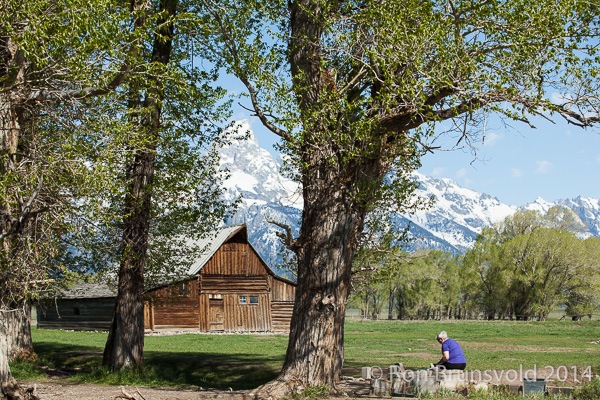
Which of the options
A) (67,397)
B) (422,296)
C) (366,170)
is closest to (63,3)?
(366,170)

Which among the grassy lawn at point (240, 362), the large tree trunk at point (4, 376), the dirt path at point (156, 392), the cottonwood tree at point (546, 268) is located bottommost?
the grassy lawn at point (240, 362)

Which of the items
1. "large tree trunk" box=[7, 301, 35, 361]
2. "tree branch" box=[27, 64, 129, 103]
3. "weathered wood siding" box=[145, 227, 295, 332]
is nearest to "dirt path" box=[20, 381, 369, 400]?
"tree branch" box=[27, 64, 129, 103]

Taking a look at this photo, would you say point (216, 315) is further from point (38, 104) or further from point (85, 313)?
point (38, 104)

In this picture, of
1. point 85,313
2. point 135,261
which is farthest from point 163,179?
point 85,313

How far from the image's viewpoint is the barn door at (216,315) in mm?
51656

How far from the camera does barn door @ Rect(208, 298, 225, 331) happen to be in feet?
169

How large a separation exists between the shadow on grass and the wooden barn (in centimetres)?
2230

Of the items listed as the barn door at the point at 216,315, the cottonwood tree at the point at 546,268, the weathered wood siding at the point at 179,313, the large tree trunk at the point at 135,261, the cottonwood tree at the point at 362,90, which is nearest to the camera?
the cottonwood tree at the point at 362,90

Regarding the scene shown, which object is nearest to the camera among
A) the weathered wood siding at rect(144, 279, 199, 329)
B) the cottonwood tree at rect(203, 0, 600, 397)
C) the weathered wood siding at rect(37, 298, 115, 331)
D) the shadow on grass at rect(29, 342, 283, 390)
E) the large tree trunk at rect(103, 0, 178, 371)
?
the cottonwood tree at rect(203, 0, 600, 397)

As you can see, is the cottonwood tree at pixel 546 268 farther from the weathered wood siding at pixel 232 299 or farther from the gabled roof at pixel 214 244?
the gabled roof at pixel 214 244

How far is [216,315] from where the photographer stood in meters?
51.9

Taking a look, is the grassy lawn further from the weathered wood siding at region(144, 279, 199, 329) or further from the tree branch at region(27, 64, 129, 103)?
the weathered wood siding at region(144, 279, 199, 329)

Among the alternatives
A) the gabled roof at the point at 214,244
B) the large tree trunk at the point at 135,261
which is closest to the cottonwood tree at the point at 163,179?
the large tree trunk at the point at 135,261

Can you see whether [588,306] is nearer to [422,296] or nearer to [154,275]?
[422,296]
